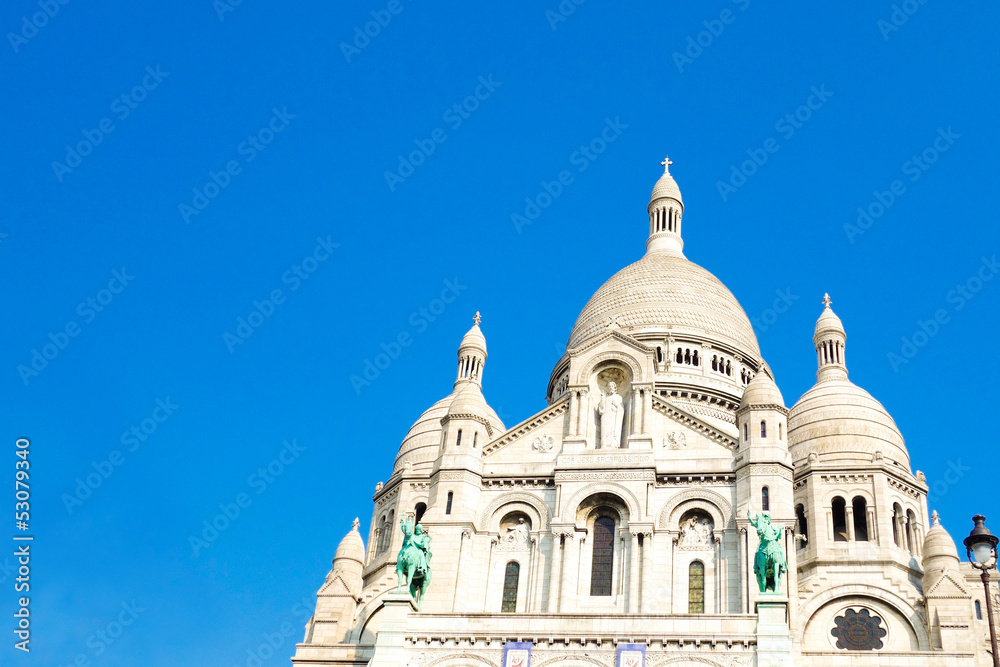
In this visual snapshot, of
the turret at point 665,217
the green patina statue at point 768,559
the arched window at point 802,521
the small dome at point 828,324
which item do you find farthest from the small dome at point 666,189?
the green patina statue at point 768,559

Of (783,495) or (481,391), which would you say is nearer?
(783,495)

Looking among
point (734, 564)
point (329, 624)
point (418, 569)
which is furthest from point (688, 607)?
point (329, 624)

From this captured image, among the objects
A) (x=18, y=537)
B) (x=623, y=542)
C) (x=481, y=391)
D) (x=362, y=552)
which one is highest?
(x=481, y=391)

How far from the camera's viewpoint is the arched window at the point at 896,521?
48.9 metres

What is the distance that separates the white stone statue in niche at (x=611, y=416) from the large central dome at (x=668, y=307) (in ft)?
44.2

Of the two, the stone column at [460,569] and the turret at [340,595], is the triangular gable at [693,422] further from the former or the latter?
the turret at [340,595]

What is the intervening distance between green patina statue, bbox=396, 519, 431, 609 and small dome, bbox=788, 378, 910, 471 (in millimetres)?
21258

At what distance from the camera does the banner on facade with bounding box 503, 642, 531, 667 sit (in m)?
36.0

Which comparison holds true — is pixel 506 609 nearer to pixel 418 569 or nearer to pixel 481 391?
pixel 418 569

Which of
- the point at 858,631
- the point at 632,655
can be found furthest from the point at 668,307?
the point at 632,655

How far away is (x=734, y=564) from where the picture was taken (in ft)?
132

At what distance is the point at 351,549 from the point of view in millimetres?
51406

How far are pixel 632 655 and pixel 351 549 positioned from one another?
19.3m

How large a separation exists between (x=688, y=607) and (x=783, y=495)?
534 centimetres
